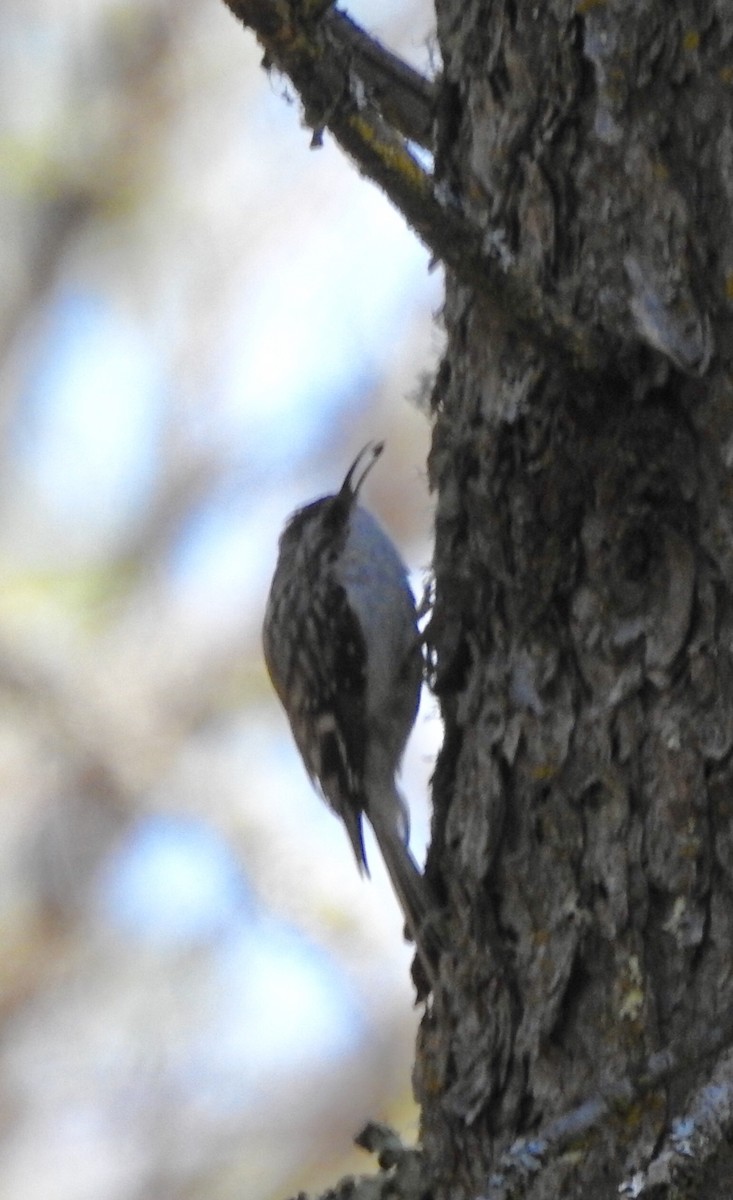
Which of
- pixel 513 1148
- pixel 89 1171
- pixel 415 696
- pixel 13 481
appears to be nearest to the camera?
pixel 513 1148

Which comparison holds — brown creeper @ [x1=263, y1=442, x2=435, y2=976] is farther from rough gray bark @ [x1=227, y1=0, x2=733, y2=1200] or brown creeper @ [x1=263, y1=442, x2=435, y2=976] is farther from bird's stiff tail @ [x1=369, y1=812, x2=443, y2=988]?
rough gray bark @ [x1=227, y1=0, x2=733, y2=1200]

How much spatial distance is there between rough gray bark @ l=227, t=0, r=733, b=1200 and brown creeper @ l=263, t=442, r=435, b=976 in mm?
1147

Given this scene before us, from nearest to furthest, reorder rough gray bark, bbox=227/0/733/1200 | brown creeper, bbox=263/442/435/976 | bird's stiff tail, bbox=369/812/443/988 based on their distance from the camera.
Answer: rough gray bark, bbox=227/0/733/1200, bird's stiff tail, bbox=369/812/443/988, brown creeper, bbox=263/442/435/976

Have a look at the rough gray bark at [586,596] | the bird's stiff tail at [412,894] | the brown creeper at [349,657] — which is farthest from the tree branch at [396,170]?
the brown creeper at [349,657]

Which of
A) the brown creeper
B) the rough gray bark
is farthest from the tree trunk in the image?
the brown creeper

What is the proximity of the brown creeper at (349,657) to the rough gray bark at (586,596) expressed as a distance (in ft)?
3.76

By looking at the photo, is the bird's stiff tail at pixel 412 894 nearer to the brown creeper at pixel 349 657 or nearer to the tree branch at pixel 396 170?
the brown creeper at pixel 349 657

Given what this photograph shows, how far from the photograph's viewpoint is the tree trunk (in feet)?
5.83

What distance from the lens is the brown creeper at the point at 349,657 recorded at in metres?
3.27

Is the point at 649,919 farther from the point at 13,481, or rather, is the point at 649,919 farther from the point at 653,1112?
the point at 13,481

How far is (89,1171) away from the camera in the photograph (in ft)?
15.7

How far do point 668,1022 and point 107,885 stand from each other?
10.9ft

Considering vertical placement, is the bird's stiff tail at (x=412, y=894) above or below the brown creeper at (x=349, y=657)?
below

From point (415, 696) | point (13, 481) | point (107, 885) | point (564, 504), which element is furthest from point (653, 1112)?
point (13, 481)
